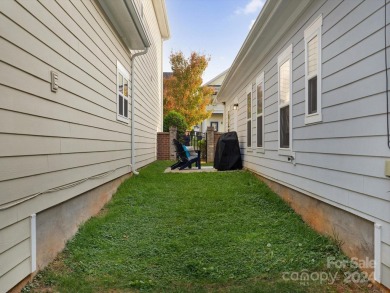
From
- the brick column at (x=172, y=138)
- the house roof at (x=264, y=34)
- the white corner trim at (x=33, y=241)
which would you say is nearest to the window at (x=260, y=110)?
the house roof at (x=264, y=34)

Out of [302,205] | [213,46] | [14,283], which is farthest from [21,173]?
[213,46]

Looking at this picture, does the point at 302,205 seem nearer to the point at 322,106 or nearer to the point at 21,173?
the point at 322,106

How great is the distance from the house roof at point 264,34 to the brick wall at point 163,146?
4813mm

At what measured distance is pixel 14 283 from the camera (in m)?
2.30

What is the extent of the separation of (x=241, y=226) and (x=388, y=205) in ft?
7.00

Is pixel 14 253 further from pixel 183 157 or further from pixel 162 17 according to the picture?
pixel 162 17

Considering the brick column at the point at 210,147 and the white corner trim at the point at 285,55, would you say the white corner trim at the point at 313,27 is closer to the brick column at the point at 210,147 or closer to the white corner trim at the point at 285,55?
the white corner trim at the point at 285,55

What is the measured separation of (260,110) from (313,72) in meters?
3.18

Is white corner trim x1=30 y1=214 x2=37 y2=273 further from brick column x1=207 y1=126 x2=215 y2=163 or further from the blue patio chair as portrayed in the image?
brick column x1=207 y1=126 x2=215 y2=163

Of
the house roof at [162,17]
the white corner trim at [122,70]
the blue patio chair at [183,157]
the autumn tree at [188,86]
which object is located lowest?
the blue patio chair at [183,157]

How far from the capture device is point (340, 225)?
325 cm

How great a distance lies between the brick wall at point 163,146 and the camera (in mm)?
13391

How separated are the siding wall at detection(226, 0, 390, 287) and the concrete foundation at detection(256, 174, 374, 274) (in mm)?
99

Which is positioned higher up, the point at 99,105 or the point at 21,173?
the point at 99,105
